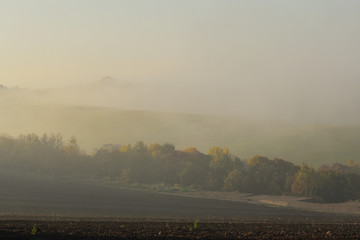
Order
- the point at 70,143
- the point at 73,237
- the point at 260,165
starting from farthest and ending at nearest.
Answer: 1. the point at 70,143
2. the point at 260,165
3. the point at 73,237

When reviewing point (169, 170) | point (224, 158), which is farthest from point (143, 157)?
point (224, 158)

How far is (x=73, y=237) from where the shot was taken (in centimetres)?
2620

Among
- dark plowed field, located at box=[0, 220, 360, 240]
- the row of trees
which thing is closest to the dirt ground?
the row of trees

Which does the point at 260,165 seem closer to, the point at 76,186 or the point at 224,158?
the point at 224,158

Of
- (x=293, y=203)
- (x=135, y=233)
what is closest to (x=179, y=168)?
(x=293, y=203)

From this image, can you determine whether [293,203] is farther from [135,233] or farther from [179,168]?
[135,233]

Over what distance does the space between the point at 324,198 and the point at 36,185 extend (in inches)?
3430

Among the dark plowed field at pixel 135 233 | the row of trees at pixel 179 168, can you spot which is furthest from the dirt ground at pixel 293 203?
the dark plowed field at pixel 135 233

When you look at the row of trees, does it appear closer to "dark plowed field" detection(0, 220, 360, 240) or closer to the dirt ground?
the dirt ground

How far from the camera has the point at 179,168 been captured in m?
156

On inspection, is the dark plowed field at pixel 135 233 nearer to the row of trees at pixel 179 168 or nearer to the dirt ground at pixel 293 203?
the dirt ground at pixel 293 203

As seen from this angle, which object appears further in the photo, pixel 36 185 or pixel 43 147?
pixel 43 147

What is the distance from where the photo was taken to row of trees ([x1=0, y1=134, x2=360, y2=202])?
129 m

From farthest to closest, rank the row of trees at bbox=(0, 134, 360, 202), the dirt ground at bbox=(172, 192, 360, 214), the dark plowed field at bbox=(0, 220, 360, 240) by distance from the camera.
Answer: the row of trees at bbox=(0, 134, 360, 202), the dirt ground at bbox=(172, 192, 360, 214), the dark plowed field at bbox=(0, 220, 360, 240)
